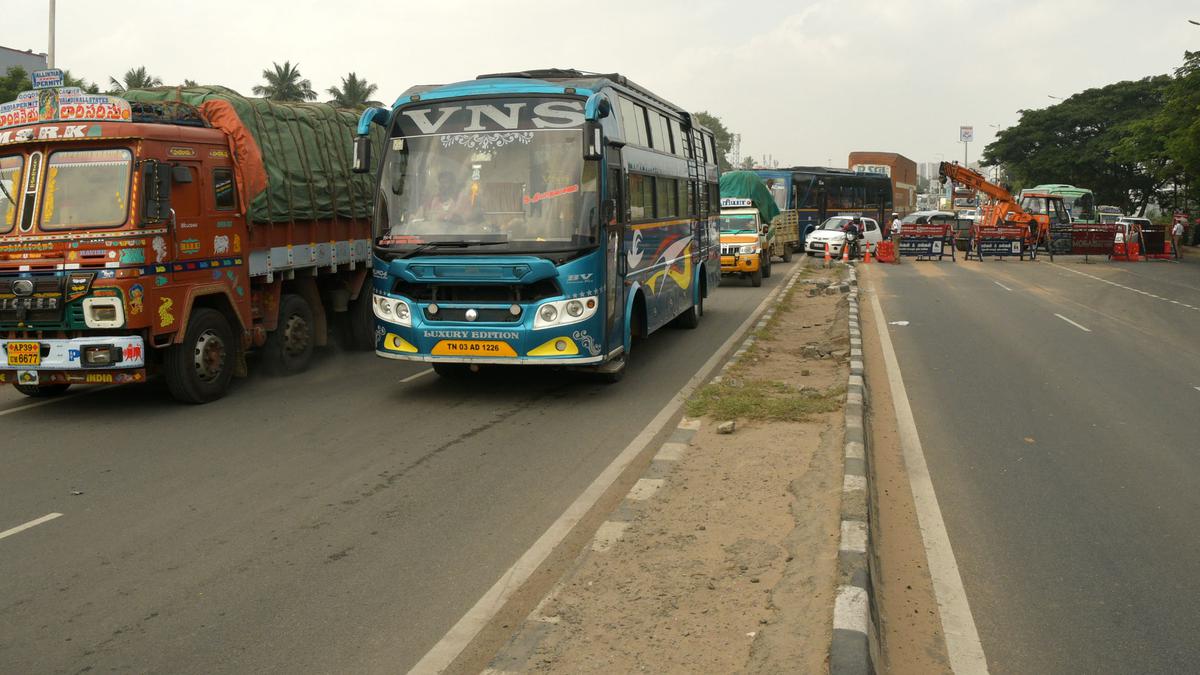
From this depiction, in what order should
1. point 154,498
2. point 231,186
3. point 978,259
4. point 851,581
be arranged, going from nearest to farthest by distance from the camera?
point 851,581
point 154,498
point 231,186
point 978,259

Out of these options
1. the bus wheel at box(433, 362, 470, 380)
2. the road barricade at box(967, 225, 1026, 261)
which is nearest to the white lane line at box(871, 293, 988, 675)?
the bus wheel at box(433, 362, 470, 380)

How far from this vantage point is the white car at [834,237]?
1454 inches

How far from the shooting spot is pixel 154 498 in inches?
268

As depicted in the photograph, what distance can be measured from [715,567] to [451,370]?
682cm

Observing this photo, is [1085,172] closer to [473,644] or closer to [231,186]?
[231,186]

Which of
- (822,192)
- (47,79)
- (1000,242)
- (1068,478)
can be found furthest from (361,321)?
(822,192)

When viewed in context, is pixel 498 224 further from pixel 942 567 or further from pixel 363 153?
pixel 942 567

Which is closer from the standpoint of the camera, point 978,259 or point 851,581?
point 851,581

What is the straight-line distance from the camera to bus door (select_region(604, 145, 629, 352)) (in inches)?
404

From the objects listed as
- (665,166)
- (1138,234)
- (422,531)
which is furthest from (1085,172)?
(422,531)

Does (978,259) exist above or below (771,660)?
above

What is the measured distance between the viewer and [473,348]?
9.79m

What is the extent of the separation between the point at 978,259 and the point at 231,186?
32263mm

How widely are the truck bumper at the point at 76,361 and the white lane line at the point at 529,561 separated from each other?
467 cm
